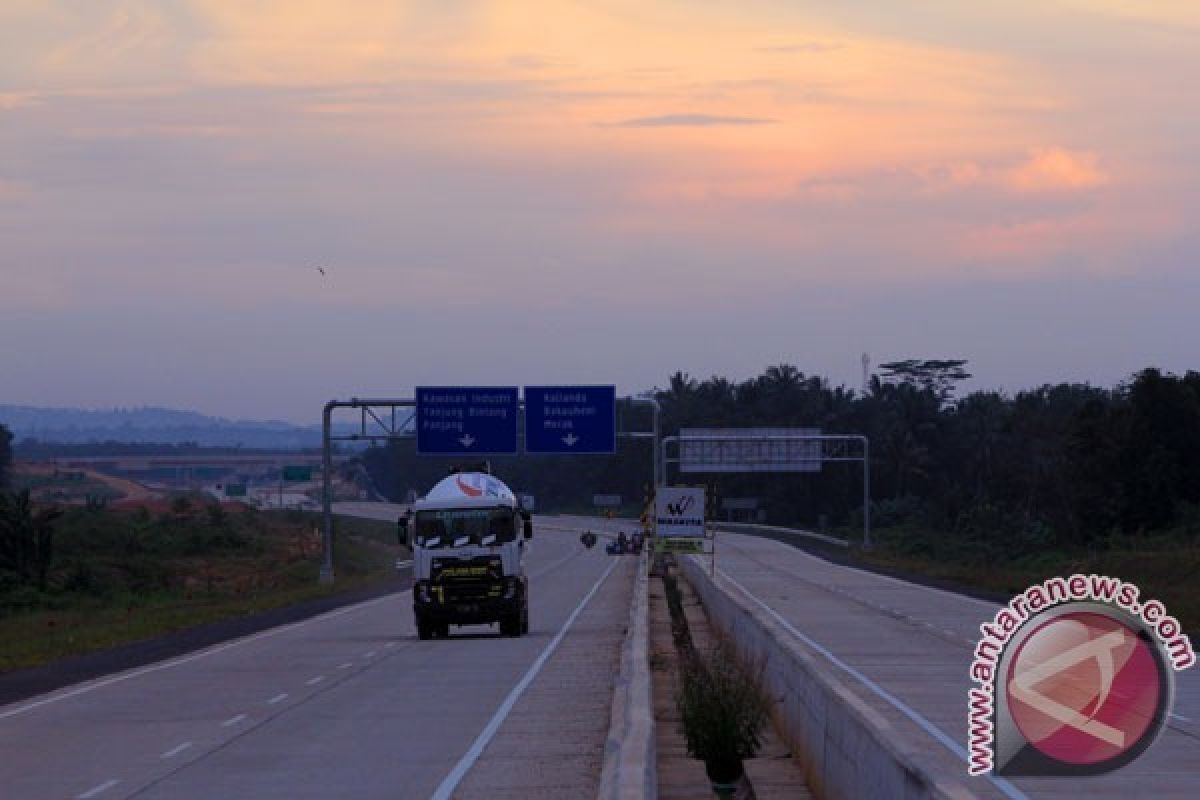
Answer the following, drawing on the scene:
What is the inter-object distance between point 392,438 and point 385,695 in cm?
4199

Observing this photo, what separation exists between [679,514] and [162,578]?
24337 mm

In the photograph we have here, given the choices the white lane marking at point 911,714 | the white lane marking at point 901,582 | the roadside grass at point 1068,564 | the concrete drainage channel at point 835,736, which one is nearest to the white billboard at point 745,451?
the white lane marking at point 901,582

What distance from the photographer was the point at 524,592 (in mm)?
41031

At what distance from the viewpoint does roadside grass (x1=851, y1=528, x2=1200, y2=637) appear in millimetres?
53656

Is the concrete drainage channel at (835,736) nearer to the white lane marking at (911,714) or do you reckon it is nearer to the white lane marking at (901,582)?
the white lane marking at (911,714)

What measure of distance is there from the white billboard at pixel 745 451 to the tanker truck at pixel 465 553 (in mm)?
56062

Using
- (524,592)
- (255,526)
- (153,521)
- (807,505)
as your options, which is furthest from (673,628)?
(807,505)

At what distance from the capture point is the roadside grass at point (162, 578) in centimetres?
4603

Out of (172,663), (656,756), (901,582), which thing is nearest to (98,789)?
(656,756)

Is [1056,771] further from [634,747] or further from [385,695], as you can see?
[385,695]

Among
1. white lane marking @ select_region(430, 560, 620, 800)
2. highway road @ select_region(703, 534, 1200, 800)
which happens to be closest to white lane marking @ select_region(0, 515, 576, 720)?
white lane marking @ select_region(430, 560, 620, 800)

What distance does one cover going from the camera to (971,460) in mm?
144750

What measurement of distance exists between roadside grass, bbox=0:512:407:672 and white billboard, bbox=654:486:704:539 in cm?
1110

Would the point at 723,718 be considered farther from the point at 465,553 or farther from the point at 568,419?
the point at 568,419
